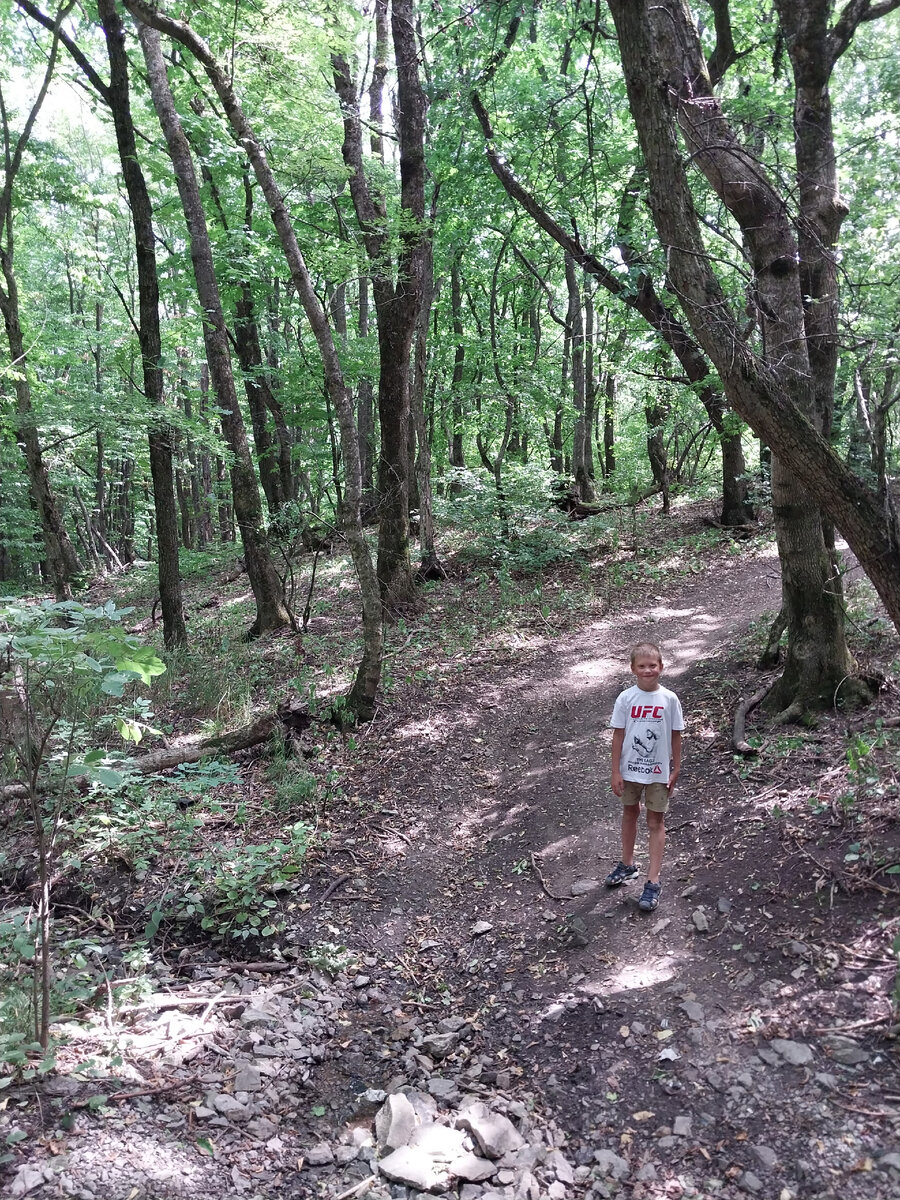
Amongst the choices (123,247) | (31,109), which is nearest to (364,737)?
(31,109)

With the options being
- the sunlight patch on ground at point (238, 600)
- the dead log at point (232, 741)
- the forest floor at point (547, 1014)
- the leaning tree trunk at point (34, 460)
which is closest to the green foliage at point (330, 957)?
the forest floor at point (547, 1014)

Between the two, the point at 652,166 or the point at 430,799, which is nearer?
the point at 652,166

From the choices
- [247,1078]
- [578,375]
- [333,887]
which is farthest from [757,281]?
[578,375]

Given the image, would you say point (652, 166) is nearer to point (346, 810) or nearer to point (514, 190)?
point (346, 810)

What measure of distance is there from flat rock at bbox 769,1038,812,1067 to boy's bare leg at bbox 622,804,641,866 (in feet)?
4.60

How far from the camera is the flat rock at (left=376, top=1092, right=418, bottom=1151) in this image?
2.81 m

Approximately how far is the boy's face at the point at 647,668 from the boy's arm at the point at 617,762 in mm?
333

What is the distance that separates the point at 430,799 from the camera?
592cm

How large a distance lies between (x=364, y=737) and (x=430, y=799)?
124cm

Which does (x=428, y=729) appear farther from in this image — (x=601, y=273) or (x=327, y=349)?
(x=601, y=273)

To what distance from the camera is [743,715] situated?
18.4 feet

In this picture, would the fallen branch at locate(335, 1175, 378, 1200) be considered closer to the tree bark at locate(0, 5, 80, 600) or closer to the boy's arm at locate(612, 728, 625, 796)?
the boy's arm at locate(612, 728, 625, 796)

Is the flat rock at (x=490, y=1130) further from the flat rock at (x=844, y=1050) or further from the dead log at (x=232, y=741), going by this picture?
the dead log at (x=232, y=741)

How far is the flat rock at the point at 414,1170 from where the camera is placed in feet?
8.70
